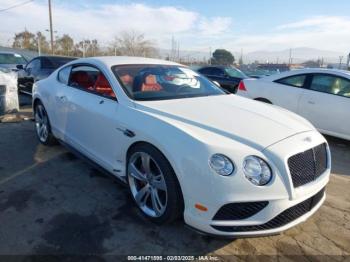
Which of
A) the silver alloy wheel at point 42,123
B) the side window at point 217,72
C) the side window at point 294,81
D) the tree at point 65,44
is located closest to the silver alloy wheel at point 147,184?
the silver alloy wheel at point 42,123

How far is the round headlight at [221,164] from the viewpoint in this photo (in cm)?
219

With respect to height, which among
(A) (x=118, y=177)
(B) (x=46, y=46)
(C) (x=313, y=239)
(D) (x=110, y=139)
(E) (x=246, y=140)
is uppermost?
(B) (x=46, y=46)

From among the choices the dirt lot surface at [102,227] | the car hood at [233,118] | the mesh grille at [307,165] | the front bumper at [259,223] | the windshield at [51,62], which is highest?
the windshield at [51,62]

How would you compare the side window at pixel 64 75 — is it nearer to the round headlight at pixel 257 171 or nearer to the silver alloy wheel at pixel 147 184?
the silver alloy wheel at pixel 147 184

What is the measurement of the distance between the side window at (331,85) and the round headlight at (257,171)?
4.00 m

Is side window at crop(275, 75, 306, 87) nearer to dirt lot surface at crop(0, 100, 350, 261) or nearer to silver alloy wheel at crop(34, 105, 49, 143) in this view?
dirt lot surface at crop(0, 100, 350, 261)

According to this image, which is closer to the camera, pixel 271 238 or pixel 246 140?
pixel 246 140

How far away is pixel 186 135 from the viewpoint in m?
2.37

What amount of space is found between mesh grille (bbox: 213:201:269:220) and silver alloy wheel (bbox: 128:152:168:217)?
20.0 inches

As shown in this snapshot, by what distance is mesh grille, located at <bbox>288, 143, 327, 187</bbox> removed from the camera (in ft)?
7.64

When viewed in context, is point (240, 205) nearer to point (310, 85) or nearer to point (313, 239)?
point (313, 239)

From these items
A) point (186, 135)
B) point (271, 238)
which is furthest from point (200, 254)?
point (186, 135)

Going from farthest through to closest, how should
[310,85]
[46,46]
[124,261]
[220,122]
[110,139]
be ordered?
[46,46], [310,85], [110,139], [220,122], [124,261]

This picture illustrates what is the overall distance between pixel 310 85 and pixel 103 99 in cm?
424
